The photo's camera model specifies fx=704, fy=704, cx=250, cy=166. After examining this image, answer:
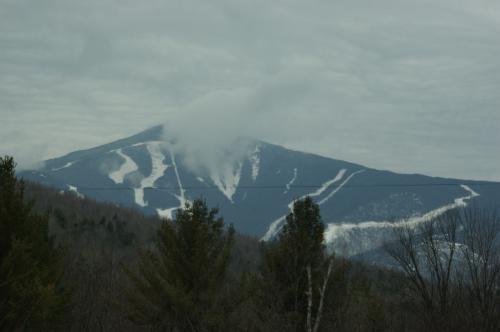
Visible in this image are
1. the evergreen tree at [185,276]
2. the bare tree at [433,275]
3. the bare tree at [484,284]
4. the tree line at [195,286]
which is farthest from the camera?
the bare tree at [433,275]

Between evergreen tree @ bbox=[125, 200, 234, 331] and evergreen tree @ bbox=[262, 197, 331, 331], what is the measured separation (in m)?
1.92

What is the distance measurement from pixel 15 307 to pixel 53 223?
82647 mm

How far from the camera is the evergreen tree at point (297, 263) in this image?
23719 mm

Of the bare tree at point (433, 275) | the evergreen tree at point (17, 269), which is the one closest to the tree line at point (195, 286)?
the evergreen tree at point (17, 269)

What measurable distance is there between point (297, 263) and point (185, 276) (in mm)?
4206

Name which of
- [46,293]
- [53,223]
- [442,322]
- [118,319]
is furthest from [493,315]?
[53,223]

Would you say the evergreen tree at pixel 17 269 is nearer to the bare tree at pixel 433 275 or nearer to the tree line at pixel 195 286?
the tree line at pixel 195 286

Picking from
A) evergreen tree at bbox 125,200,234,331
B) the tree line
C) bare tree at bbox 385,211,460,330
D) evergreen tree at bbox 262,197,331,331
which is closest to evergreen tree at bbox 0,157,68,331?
the tree line

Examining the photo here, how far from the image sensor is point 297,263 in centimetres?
2498

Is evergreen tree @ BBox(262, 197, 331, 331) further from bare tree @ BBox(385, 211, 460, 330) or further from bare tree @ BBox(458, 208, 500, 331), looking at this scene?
bare tree @ BBox(458, 208, 500, 331)

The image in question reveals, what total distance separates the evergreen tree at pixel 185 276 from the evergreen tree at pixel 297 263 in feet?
6.31

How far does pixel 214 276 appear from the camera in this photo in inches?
1017

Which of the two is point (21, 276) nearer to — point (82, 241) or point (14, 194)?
point (14, 194)

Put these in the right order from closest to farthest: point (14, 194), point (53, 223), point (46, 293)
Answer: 1. point (46, 293)
2. point (14, 194)
3. point (53, 223)
